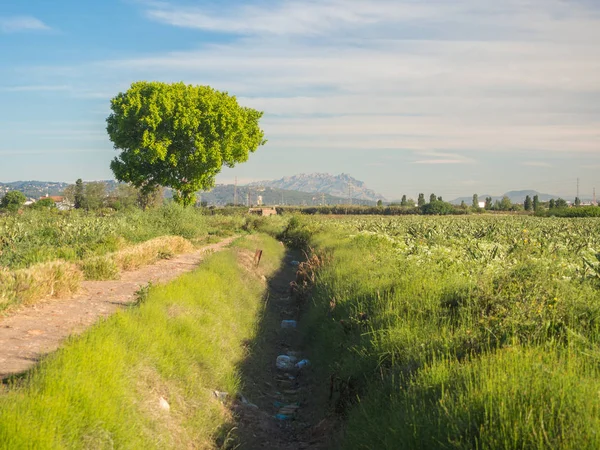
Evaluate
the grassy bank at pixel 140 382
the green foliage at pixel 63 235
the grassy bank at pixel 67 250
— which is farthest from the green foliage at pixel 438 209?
the grassy bank at pixel 140 382

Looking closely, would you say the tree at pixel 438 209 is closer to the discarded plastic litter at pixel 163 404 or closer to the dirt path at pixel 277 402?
the dirt path at pixel 277 402

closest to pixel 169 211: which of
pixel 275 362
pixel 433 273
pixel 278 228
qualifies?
pixel 278 228

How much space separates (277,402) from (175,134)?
41621 mm

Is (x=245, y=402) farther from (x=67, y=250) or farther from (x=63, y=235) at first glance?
(x=63, y=235)

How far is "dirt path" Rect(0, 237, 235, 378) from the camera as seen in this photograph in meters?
7.00

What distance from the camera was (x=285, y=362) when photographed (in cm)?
1210

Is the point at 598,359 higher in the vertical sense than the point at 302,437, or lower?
higher

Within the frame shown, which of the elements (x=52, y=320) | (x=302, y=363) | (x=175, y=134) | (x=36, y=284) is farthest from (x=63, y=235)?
(x=175, y=134)

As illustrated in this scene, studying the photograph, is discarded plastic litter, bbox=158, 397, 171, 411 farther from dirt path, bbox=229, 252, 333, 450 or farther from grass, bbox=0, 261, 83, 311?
grass, bbox=0, 261, 83, 311

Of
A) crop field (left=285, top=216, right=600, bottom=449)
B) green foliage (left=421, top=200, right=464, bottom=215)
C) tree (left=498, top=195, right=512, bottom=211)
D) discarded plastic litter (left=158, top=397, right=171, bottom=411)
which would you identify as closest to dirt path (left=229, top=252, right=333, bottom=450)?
crop field (left=285, top=216, right=600, bottom=449)

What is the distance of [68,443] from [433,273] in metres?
7.06

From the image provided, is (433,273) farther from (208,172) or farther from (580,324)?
(208,172)

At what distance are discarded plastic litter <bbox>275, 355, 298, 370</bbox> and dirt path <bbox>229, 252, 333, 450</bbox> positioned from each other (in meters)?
0.08

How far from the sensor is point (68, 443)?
4.79 metres
